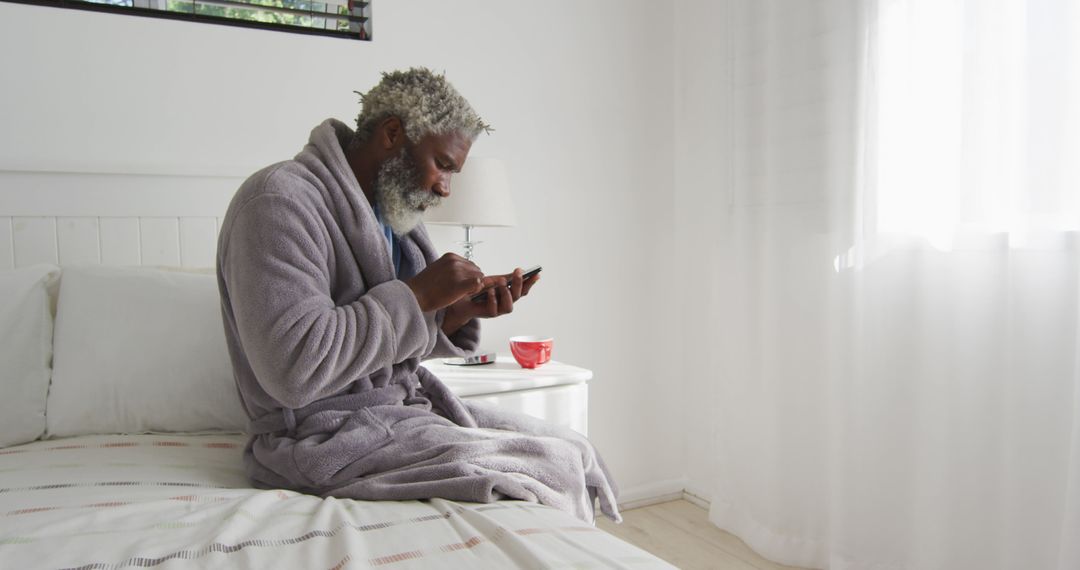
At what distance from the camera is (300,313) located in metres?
1.08

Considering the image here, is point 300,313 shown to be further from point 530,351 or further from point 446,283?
point 530,351

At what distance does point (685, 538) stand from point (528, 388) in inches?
32.6

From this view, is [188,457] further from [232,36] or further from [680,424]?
[680,424]

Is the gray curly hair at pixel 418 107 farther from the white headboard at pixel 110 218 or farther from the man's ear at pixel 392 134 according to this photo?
the white headboard at pixel 110 218

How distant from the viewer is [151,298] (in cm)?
157

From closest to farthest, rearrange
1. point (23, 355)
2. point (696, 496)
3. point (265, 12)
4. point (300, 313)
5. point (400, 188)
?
point (300, 313) → point (400, 188) → point (23, 355) → point (265, 12) → point (696, 496)

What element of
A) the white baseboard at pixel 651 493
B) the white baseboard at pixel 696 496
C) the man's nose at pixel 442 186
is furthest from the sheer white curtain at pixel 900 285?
the man's nose at pixel 442 186

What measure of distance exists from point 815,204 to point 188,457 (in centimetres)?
166

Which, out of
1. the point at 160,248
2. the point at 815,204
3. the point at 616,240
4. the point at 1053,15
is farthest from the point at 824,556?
the point at 160,248

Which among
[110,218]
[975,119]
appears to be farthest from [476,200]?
[975,119]

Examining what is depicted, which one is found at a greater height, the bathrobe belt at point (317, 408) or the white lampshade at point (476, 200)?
the white lampshade at point (476, 200)

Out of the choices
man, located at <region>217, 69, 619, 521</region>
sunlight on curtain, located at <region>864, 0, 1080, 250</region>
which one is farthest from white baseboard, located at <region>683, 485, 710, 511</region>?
man, located at <region>217, 69, 619, 521</region>

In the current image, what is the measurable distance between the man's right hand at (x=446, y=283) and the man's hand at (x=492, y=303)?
4.2 inches

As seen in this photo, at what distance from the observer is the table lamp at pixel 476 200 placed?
1.98 metres
